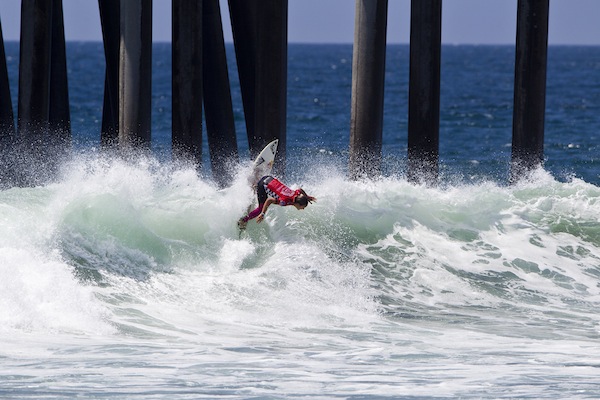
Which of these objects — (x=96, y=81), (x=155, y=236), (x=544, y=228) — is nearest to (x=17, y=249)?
(x=155, y=236)

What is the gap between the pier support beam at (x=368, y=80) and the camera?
12.8 m

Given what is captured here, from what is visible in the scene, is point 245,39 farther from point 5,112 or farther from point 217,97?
point 5,112

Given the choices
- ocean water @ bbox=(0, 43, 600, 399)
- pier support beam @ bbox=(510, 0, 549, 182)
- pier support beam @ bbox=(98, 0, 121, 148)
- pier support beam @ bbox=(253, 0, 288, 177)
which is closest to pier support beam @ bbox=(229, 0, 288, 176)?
pier support beam @ bbox=(253, 0, 288, 177)

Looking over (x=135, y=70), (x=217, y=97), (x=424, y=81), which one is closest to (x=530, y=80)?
(x=424, y=81)

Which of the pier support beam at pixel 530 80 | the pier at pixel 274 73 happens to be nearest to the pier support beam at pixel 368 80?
the pier at pixel 274 73

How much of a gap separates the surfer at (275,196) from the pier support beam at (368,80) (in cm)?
179

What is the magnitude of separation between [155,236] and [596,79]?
60.9 m

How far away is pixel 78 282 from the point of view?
10.8m

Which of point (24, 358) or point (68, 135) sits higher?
point (68, 135)

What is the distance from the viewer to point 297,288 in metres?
11.2

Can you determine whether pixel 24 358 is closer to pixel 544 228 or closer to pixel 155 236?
pixel 155 236

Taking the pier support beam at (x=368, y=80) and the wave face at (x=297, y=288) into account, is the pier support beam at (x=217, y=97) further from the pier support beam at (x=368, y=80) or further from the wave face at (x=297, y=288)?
the pier support beam at (x=368, y=80)

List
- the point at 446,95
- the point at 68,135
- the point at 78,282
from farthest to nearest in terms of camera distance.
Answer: the point at 446,95 < the point at 68,135 < the point at 78,282

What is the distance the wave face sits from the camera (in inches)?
335
